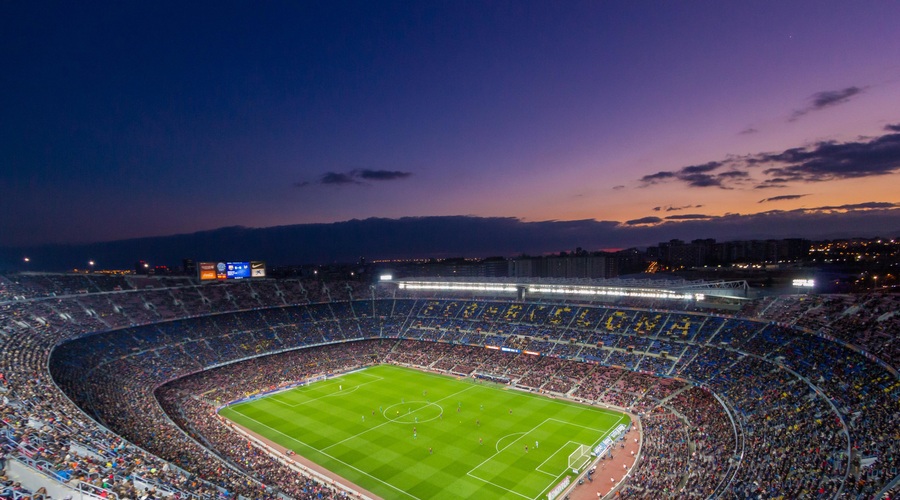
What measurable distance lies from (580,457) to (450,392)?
61.6 feet

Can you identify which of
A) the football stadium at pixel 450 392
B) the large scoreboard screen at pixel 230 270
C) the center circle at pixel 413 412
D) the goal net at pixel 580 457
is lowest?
the goal net at pixel 580 457

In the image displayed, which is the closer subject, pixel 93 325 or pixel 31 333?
pixel 31 333

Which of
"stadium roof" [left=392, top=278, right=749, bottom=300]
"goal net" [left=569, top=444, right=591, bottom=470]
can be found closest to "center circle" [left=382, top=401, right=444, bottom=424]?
"goal net" [left=569, top=444, right=591, bottom=470]

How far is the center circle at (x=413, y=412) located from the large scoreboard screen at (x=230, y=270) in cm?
3626

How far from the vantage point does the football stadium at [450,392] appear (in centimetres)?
2452

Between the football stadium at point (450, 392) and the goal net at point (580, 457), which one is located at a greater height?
the football stadium at point (450, 392)

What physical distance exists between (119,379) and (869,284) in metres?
102

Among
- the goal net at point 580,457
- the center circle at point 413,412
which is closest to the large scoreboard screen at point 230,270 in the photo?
the center circle at point 413,412

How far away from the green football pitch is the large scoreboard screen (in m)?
24.7

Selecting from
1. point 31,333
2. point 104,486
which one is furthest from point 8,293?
point 104,486

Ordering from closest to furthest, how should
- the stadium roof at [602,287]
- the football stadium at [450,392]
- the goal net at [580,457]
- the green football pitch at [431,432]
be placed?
the football stadium at [450,392] → the green football pitch at [431,432] → the goal net at [580,457] → the stadium roof at [602,287]

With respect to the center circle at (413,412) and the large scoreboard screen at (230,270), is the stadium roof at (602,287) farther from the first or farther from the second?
the center circle at (413,412)

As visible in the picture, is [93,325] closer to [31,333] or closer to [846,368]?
[31,333]

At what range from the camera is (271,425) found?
43094 mm
